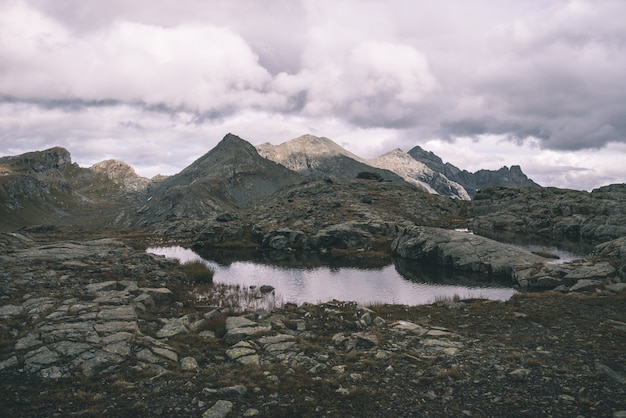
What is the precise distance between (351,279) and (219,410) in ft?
158

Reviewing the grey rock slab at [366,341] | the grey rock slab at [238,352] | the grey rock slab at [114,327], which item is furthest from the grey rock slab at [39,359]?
the grey rock slab at [366,341]

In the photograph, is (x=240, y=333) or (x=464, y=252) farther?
(x=464, y=252)

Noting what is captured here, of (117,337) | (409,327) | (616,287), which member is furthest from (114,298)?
(616,287)

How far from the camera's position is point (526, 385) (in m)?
16.8

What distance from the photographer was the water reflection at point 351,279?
4797 centimetres

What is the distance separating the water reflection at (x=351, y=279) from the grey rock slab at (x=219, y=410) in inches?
1167

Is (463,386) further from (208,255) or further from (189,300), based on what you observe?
(208,255)

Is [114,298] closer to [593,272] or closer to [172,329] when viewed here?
[172,329]

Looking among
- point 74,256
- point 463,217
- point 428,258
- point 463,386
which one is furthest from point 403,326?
point 463,217

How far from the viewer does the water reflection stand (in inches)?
1889

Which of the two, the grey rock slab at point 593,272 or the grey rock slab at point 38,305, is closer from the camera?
the grey rock slab at point 38,305

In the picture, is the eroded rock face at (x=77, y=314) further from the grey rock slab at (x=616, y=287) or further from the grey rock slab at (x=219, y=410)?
the grey rock slab at (x=616, y=287)

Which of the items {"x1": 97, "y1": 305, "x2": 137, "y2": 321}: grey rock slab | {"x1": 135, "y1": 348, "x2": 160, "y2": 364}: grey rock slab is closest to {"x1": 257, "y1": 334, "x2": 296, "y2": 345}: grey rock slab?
{"x1": 135, "y1": 348, "x2": 160, "y2": 364}: grey rock slab

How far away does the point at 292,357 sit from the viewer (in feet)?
68.1
